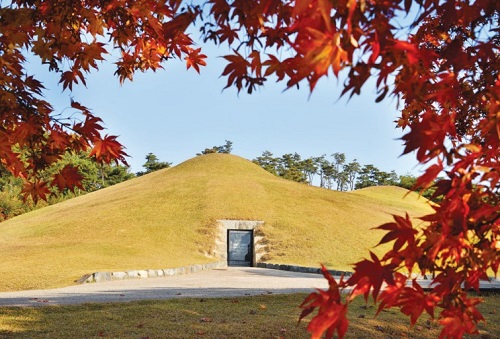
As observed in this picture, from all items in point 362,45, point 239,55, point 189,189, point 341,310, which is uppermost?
point 189,189

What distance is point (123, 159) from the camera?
4.68 m

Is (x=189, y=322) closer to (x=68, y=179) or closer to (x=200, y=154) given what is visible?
(x=68, y=179)

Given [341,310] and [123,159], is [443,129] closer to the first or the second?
[341,310]

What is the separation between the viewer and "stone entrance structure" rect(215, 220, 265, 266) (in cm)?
2558

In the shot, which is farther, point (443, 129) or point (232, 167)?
point (232, 167)

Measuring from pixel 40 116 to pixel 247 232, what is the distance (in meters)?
24.1

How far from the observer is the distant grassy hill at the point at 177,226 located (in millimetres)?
18812

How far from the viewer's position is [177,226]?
1057 inches

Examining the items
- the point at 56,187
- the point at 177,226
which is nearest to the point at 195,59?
the point at 177,226

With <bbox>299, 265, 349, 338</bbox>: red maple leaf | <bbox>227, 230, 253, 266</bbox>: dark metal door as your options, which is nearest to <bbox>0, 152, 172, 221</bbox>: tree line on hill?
<bbox>227, 230, 253, 266</bbox>: dark metal door

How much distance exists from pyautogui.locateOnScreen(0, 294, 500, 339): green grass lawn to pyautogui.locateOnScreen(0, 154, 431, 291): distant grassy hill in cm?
656

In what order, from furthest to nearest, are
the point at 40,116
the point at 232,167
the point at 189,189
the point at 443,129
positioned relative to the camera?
the point at 232,167 < the point at 189,189 < the point at 40,116 < the point at 443,129

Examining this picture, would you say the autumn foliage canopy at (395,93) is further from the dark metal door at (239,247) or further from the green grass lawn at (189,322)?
the dark metal door at (239,247)

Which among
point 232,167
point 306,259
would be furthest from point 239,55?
point 232,167
